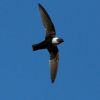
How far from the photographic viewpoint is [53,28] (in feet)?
89.6

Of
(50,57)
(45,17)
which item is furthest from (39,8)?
(50,57)

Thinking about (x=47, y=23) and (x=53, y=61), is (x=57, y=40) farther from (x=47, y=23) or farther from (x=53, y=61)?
(x=53, y=61)

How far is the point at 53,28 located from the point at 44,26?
14.4 inches

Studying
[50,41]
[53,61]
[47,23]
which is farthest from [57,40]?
[53,61]

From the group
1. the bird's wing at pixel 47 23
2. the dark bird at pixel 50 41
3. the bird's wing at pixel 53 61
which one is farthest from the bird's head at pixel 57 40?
the bird's wing at pixel 53 61

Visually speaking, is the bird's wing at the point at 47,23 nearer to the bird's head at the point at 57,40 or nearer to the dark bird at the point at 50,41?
the dark bird at the point at 50,41

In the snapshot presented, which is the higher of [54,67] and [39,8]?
[39,8]

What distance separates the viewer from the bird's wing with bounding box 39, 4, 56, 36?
1059 inches

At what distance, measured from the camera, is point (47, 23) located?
2714 cm

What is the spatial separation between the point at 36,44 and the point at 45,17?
111 cm

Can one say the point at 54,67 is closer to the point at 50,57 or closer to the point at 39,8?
the point at 50,57

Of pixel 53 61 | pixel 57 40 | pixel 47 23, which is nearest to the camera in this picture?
pixel 57 40

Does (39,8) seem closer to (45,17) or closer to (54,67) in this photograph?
(45,17)

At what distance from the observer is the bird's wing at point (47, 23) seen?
1059 inches
